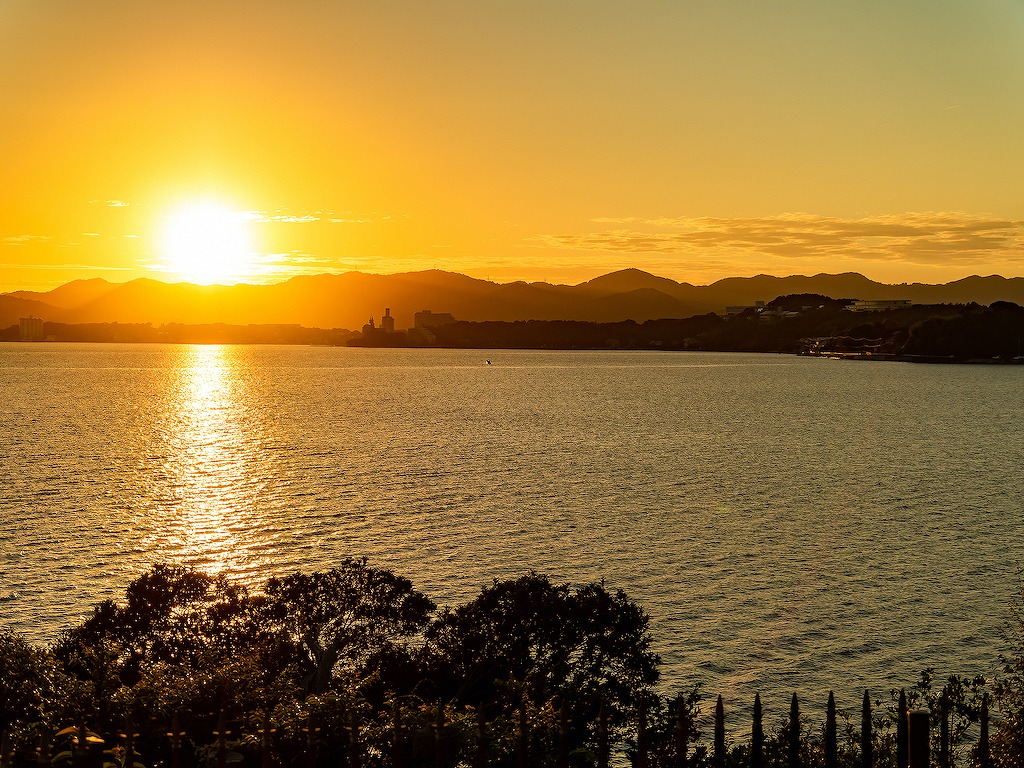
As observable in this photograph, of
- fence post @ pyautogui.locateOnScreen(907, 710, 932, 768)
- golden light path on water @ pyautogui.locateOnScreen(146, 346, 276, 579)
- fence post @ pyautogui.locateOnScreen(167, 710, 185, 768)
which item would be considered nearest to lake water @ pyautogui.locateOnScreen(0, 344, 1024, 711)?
golden light path on water @ pyautogui.locateOnScreen(146, 346, 276, 579)

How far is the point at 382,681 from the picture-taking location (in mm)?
19953

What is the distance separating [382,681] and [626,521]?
33704mm

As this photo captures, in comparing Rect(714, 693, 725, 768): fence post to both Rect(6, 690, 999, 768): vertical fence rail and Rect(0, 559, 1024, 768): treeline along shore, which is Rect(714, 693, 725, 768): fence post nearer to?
Rect(6, 690, 999, 768): vertical fence rail

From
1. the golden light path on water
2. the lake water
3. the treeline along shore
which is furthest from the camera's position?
the golden light path on water

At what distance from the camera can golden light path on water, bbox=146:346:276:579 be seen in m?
45.6

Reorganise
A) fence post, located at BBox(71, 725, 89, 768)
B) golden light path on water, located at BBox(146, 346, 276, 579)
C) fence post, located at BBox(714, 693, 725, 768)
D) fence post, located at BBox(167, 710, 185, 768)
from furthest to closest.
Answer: golden light path on water, located at BBox(146, 346, 276, 579), fence post, located at BBox(714, 693, 725, 768), fence post, located at BBox(167, 710, 185, 768), fence post, located at BBox(71, 725, 89, 768)

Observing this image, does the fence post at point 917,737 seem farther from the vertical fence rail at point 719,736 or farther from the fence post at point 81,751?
the fence post at point 81,751

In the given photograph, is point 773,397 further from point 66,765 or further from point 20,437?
point 66,765

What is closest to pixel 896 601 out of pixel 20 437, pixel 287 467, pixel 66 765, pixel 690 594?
pixel 690 594

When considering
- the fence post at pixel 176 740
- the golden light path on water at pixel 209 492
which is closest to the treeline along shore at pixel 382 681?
the fence post at pixel 176 740

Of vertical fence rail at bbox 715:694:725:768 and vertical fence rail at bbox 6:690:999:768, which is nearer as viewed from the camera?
vertical fence rail at bbox 6:690:999:768

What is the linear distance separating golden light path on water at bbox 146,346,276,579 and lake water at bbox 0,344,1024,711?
31cm

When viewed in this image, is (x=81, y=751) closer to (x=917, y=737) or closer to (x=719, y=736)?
(x=719, y=736)

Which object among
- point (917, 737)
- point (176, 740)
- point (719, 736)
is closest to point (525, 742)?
point (719, 736)
